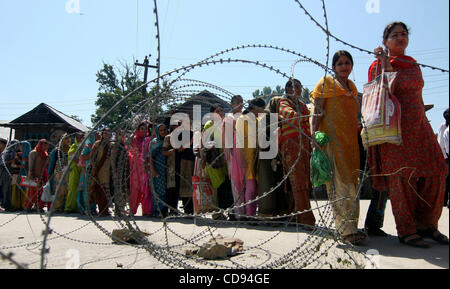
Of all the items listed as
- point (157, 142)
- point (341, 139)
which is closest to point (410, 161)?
point (341, 139)

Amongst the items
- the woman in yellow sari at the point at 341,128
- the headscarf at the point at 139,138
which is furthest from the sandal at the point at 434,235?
the headscarf at the point at 139,138

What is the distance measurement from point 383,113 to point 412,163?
0.60m

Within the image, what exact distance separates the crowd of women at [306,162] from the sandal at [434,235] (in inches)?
0.4

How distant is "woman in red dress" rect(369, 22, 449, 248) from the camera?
330 cm

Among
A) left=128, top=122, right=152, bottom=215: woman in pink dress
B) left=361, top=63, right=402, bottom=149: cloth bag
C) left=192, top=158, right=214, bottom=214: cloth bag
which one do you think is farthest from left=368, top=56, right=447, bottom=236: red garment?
left=128, top=122, right=152, bottom=215: woman in pink dress

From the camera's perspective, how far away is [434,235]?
3.37 m

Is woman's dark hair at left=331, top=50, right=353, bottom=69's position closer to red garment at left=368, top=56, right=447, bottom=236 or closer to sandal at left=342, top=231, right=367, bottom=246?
red garment at left=368, top=56, right=447, bottom=236

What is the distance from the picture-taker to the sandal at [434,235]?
3294 mm

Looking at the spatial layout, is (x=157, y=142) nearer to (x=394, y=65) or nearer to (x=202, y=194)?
(x=202, y=194)

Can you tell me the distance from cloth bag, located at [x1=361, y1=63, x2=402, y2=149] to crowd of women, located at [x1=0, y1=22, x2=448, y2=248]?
0.16 meters

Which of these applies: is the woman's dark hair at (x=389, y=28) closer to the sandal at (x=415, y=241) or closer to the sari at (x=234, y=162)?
the sandal at (x=415, y=241)

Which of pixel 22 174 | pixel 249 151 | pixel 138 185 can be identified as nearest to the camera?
pixel 249 151
